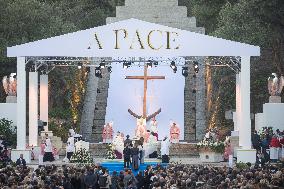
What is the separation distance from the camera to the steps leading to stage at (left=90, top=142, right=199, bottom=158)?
5978 cm

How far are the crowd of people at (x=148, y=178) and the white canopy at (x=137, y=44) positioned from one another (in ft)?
31.8

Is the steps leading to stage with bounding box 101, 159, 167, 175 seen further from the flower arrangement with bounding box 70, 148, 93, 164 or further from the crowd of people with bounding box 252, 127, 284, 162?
the crowd of people with bounding box 252, 127, 284, 162

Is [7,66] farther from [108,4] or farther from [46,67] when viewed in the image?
[108,4]

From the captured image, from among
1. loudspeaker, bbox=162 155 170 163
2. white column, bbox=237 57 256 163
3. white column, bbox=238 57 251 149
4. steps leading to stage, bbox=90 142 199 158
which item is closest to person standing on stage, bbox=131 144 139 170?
loudspeaker, bbox=162 155 170 163

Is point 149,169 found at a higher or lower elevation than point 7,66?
lower

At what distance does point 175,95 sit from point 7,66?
9.37 m

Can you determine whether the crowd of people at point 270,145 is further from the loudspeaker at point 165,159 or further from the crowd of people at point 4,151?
the crowd of people at point 4,151

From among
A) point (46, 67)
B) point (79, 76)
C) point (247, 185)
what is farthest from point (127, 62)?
point (247, 185)

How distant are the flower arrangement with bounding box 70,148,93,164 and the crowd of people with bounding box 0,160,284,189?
1009 centimetres

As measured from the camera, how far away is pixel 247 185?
32.8m

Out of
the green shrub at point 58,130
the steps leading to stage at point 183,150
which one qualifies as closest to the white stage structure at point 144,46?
the steps leading to stage at point 183,150

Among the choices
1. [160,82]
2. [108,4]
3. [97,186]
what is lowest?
[97,186]

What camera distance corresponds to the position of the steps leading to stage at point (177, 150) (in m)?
59.8

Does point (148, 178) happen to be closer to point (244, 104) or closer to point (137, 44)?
point (137, 44)
